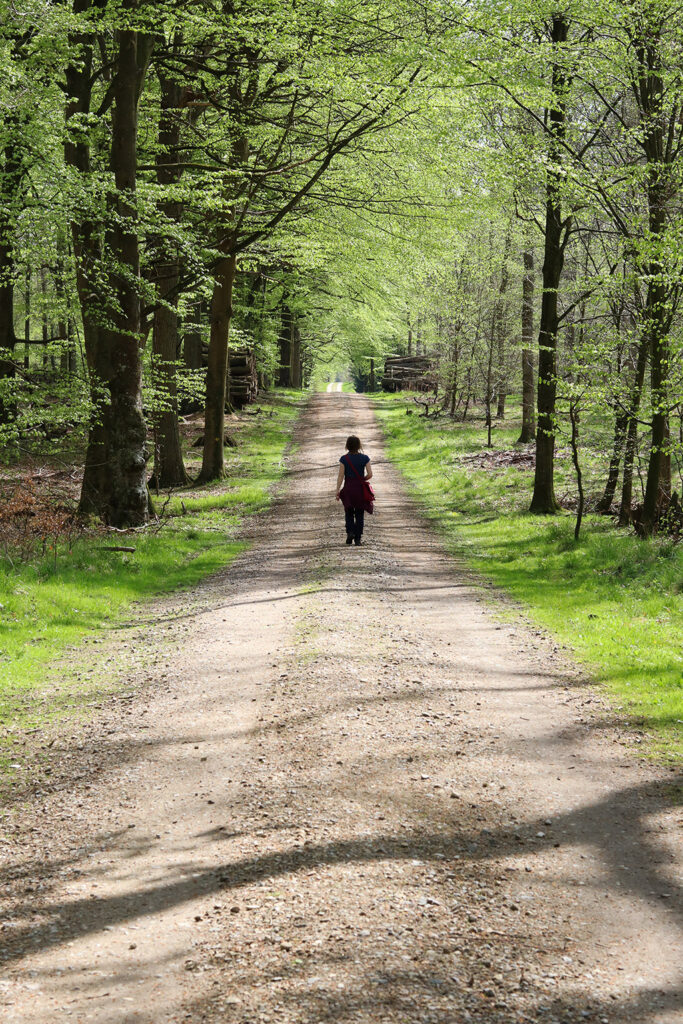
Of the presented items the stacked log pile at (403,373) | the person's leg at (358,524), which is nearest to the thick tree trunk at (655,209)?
the person's leg at (358,524)

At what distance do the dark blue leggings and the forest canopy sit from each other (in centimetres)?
361

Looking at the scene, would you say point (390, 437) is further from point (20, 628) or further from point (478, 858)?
point (478, 858)

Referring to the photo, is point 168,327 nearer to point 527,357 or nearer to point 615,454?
point 615,454

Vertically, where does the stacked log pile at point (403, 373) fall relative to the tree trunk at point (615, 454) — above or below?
above

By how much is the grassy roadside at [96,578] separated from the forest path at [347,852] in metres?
1.15

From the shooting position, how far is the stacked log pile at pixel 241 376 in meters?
35.3

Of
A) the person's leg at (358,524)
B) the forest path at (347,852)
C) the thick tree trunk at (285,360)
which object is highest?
the thick tree trunk at (285,360)

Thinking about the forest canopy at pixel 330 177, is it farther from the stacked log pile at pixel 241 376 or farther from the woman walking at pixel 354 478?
the stacked log pile at pixel 241 376

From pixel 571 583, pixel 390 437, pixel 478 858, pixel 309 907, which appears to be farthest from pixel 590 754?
pixel 390 437

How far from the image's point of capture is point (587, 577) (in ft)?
39.7

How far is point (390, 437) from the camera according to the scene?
33969 millimetres

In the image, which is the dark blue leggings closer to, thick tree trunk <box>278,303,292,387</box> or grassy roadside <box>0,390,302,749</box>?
grassy roadside <box>0,390,302,749</box>

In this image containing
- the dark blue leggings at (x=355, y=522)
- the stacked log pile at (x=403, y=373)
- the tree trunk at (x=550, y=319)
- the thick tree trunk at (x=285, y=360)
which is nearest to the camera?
the dark blue leggings at (x=355, y=522)

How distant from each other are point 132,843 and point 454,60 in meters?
12.8
